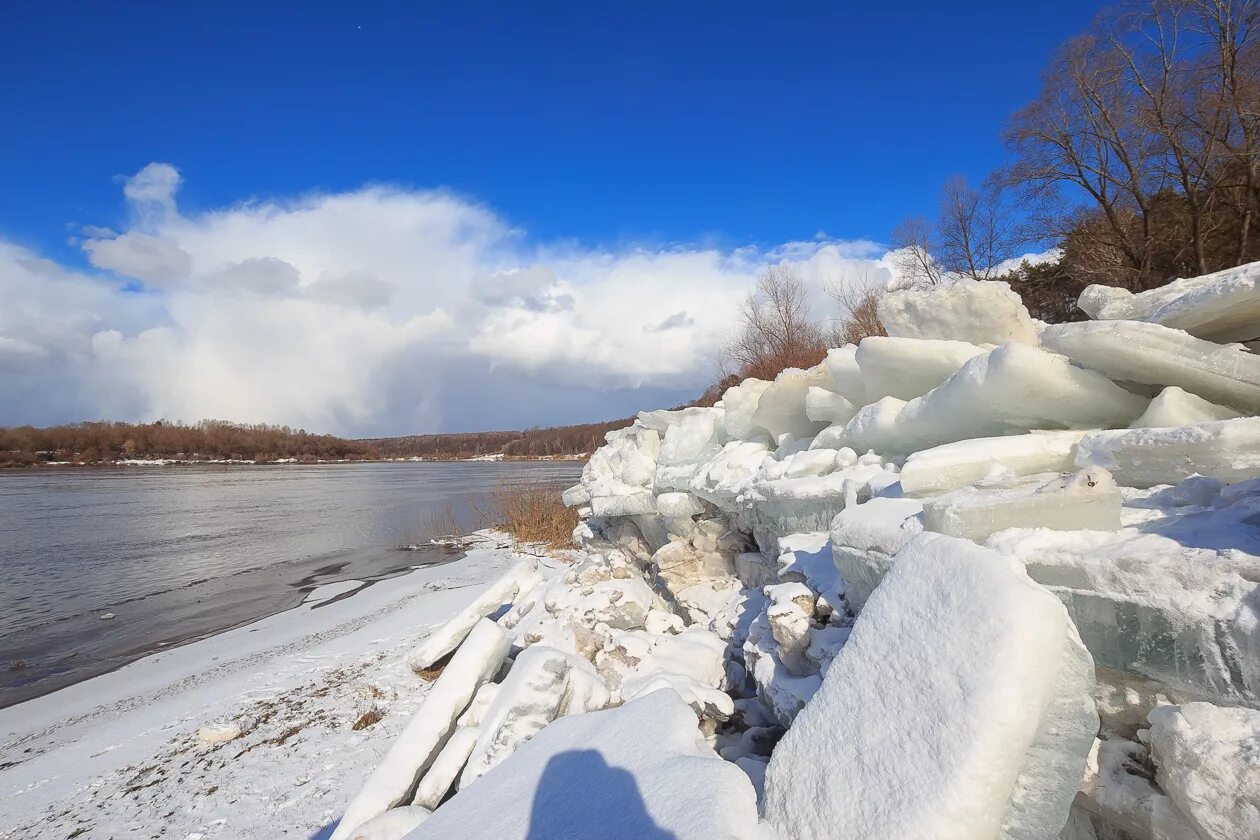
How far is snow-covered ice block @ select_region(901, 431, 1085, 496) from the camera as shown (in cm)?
298

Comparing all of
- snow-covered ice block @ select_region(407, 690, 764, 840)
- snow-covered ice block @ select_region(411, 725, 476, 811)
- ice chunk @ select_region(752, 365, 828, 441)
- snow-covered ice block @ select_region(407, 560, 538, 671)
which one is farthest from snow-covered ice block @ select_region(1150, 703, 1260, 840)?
snow-covered ice block @ select_region(407, 560, 538, 671)

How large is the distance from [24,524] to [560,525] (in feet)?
63.4

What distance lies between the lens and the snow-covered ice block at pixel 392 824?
295 centimetres

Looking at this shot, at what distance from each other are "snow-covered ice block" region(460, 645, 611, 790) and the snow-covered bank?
1.54 meters

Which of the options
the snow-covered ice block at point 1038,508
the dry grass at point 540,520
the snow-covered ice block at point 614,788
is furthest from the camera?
the dry grass at point 540,520

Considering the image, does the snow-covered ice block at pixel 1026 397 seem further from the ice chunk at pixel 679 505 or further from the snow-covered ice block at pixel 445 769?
the snow-covered ice block at pixel 445 769

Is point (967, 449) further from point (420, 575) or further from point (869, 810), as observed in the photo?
point (420, 575)

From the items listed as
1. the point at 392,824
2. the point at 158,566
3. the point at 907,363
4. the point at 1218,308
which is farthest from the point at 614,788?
the point at 158,566

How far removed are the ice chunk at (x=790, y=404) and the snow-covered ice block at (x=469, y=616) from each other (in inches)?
141

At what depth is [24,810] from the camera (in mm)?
4277

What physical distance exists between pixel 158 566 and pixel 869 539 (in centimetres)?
1690

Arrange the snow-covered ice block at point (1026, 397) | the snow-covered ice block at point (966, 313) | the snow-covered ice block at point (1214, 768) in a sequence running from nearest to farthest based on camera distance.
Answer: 1. the snow-covered ice block at point (1214, 768)
2. the snow-covered ice block at point (1026, 397)
3. the snow-covered ice block at point (966, 313)

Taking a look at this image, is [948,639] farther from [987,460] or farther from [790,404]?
[790,404]

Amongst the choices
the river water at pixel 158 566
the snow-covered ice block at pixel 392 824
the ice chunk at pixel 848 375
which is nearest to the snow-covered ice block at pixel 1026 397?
the ice chunk at pixel 848 375
